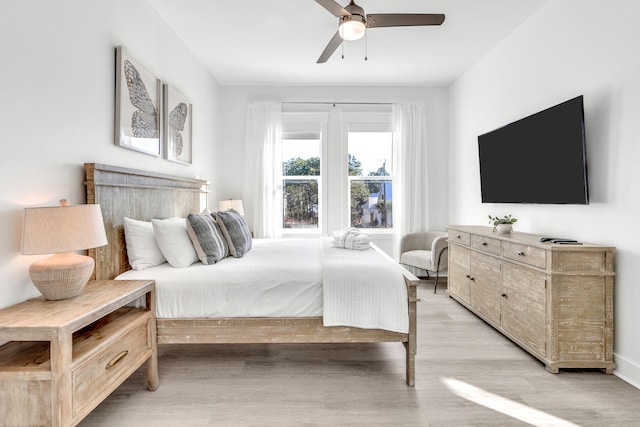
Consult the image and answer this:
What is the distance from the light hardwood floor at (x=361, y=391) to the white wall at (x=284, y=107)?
274 centimetres

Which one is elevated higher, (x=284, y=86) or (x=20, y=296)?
(x=284, y=86)

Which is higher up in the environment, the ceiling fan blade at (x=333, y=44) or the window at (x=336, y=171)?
the ceiling fan blade at (x=333, y=44)

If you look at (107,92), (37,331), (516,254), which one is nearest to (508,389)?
(516,254)

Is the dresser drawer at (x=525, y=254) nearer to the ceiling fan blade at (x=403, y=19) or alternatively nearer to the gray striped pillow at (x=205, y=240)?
the ceiling fan blade at (x=403, y=19)

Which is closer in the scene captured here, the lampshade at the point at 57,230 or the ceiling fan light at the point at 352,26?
the lampshade at the point at 57,230

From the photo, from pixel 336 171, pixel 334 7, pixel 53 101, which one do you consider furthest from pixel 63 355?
pixel 336 171

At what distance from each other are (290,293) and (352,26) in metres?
1.79

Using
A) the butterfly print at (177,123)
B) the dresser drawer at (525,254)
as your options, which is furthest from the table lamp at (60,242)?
the dresser drawer at (525,254)

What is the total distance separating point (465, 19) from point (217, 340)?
11.3ft

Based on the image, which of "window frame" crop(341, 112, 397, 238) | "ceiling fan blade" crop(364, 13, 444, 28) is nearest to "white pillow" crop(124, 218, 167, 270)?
"ceiling fan blade" crop(364, 13, 444, 28)

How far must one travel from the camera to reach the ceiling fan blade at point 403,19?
2.34 meters

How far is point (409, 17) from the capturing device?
2.35 metres

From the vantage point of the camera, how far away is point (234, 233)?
111 inches

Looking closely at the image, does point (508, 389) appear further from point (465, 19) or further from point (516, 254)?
point (465, 19)
